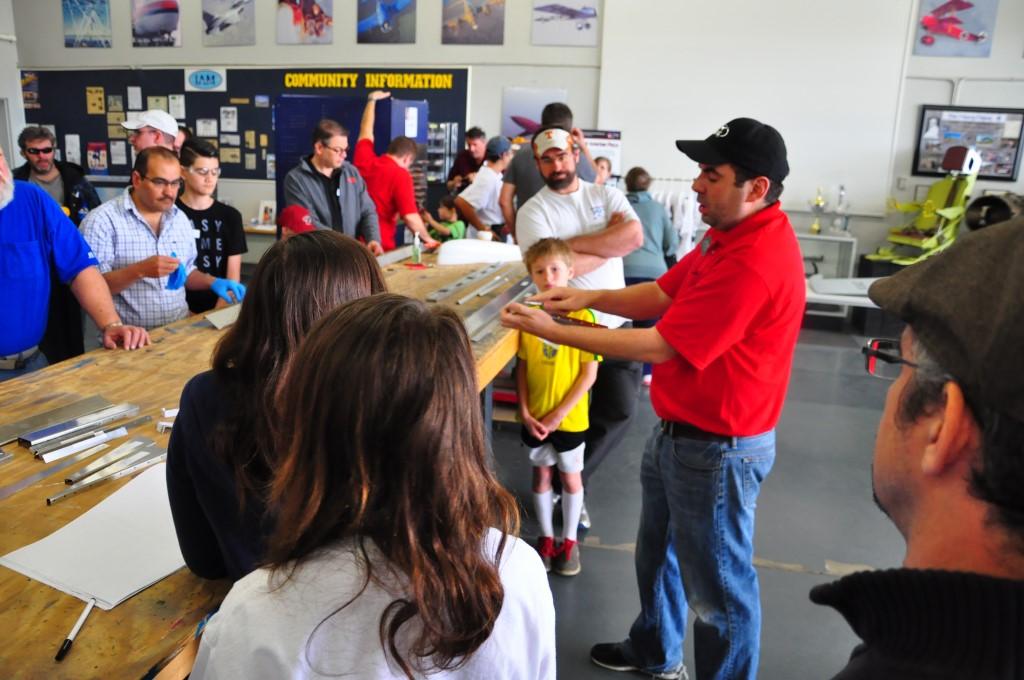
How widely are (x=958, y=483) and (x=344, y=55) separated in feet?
30.2

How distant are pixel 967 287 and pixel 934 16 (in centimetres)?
842

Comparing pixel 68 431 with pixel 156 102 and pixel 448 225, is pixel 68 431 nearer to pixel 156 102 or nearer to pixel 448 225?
pixel 448 225

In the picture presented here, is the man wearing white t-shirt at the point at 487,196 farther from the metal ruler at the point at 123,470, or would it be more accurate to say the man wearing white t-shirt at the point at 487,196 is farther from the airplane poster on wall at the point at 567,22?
the metal ruler at the point at 123,470

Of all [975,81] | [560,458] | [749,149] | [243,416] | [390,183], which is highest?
[975,81]

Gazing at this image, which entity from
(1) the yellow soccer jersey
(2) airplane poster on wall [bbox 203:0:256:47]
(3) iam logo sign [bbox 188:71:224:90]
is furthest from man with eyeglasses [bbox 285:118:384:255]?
(3) iam logo sign [bbox 188:71:224:90]

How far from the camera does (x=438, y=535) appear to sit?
0.88 m

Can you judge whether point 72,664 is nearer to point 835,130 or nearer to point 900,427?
point 900,427

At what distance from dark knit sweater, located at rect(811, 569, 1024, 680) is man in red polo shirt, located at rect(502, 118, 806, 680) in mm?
1140

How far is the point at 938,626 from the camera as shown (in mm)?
579

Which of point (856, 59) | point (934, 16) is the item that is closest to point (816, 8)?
point (856, 59)

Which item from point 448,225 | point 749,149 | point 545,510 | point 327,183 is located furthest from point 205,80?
point 749,149

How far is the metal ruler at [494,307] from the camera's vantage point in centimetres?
270

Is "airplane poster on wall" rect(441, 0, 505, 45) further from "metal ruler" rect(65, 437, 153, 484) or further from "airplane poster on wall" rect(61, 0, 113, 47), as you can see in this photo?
"metal ruler" rect(65, 437, 153, 484)

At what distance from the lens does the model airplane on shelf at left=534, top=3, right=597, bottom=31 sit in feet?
26.3
